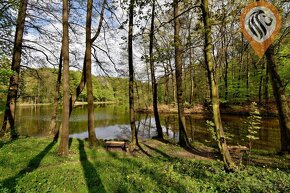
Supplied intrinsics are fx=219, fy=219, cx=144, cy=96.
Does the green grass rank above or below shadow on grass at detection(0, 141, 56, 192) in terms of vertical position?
below

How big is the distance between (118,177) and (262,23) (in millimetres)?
7081

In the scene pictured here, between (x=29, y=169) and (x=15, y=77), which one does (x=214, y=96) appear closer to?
(x=29, y=169)

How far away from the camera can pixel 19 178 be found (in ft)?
17.9

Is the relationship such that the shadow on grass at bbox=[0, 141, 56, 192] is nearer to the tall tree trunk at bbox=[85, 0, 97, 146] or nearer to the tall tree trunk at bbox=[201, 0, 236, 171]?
the tall tree trunk at bbox=[85, 0, 97, 146]

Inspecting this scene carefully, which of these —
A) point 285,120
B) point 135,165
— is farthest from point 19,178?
point 285,120

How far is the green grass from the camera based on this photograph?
16.8 feet

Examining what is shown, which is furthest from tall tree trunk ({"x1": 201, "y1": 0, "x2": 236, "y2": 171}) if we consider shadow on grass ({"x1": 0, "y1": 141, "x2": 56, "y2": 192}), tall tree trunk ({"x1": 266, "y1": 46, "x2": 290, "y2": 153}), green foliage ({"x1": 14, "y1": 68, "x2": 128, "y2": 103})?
green foliage ({"x1": 14, "y1": 68, "x2": 128, "y2": 103})

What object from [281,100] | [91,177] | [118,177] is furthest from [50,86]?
[281,100]

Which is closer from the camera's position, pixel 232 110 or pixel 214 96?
pixel 214 96

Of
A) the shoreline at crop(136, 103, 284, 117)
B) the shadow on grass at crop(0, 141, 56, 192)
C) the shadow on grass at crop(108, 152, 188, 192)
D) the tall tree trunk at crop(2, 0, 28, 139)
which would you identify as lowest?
the shadow on grass at crop(108, 152, 188, 192)

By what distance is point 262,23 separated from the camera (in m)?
7.78

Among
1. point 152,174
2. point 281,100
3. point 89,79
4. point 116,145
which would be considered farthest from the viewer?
point 89,79

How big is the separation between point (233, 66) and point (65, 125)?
31227 millimetres

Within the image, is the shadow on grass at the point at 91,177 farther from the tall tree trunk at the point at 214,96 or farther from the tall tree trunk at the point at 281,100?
the tall tree trunk at the point at 281,100
